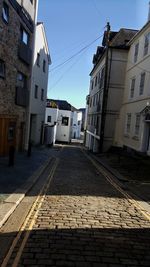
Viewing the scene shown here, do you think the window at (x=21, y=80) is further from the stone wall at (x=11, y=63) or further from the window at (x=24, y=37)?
the window at (x=24, y=37)

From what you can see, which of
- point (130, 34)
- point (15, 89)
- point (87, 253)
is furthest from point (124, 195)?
point (130, 34)

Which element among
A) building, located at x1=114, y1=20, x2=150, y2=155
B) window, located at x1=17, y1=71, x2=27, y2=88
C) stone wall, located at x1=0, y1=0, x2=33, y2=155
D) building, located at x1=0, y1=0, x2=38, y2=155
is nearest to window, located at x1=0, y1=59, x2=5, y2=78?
building, located at x1=0, y1=0, x2=38, y2=155

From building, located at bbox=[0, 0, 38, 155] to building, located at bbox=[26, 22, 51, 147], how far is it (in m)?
3.51

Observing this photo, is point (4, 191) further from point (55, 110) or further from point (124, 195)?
point (55, 110)

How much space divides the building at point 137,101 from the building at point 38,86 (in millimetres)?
7815

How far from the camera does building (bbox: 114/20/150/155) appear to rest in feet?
74.3

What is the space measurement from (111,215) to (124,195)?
3.04 metres

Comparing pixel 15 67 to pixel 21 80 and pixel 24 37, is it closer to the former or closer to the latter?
pixel 21 80

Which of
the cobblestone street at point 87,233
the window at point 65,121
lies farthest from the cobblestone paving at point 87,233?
the window at point 65,121

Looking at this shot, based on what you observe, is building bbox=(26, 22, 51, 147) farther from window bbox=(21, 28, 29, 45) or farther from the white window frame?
the white window frame

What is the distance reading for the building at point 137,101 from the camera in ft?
74.3

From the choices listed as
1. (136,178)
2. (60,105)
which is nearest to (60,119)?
(60,105)

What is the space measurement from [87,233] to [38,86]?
2464cm

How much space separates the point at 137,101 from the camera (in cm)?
2503
